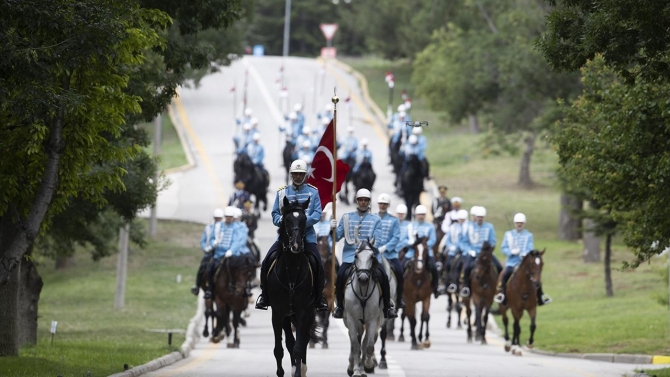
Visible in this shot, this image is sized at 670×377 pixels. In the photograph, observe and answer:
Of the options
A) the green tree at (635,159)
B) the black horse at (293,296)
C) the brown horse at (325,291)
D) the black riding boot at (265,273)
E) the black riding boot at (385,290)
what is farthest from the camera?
the brown horse at (325,291)

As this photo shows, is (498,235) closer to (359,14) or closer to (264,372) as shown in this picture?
(264,372)

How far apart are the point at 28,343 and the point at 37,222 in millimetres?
7949

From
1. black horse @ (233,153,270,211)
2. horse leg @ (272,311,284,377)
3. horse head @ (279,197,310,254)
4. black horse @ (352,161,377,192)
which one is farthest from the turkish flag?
black horse @ (352,161,377,192)

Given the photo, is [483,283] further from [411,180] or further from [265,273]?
[411,180]

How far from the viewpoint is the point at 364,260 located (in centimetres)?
2033

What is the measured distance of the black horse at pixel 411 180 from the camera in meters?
48.7

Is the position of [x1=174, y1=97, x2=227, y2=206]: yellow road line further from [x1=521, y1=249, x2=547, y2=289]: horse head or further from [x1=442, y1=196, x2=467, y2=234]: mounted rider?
[x1=521, y1=249, x2=547, y2=289]: horse head

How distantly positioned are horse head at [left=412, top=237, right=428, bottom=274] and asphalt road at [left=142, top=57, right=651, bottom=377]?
172cm

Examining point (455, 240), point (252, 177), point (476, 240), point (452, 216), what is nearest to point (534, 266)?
point (476, 240)

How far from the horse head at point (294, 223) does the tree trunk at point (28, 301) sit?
31.1 ft

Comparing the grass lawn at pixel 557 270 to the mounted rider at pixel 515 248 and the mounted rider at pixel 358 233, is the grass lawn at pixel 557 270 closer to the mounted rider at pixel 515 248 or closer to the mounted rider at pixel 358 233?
the mounted rider at pixel 515 248

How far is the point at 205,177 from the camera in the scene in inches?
2420

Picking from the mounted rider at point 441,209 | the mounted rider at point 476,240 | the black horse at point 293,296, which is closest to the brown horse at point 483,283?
the mounted rider at point 476,240

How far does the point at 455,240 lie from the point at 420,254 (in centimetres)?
565
